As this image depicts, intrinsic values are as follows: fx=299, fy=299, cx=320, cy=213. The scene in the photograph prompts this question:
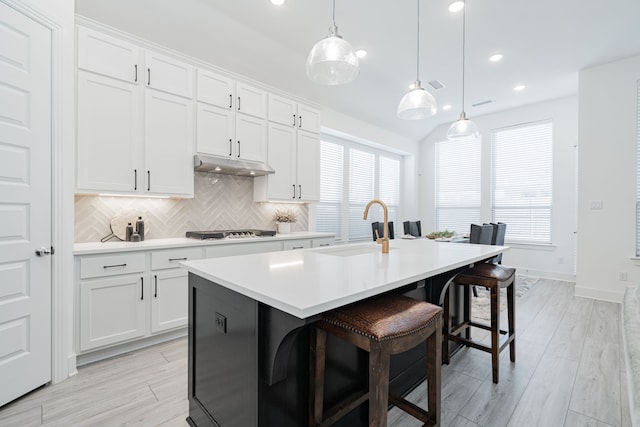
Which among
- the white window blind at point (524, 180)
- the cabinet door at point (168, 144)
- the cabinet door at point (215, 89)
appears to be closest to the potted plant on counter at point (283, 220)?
the cabinet door at point (168, 144)

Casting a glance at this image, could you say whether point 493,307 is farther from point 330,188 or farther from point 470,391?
point 330,188

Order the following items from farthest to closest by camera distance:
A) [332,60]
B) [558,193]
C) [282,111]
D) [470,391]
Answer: [558,193] < [282,111] < [470,391] < [332,60]

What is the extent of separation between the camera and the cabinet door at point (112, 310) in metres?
2.32

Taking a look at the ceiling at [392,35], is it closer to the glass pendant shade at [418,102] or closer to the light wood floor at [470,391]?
the glass pendant shade at [418,102]

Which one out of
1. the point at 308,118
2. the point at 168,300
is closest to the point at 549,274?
the point at 308,118

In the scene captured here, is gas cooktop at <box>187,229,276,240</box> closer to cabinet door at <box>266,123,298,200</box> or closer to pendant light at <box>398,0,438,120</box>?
cabinet door at <box>266,123,298,200</box>

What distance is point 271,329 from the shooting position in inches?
45.9

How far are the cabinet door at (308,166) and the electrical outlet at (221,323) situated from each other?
292 centimetres

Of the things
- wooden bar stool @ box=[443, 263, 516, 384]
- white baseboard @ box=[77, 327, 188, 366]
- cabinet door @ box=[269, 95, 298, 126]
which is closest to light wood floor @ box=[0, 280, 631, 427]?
white baseboard @ box=[77, 327, 188, 366]

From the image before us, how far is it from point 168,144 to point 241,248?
1.29 m

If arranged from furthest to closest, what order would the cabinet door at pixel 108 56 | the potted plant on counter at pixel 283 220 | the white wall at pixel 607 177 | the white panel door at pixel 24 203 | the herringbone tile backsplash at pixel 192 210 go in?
the potted plant on counter at pixel 283 220 → the white wall at pixel 607 177 → the herringbone tile backsplash at pixel 192 210 → the cabinet door at pixel 108 56 → the white panel door at pixel 24 203

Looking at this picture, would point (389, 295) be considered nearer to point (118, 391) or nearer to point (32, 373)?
point (118, 391)

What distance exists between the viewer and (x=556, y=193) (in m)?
5.52

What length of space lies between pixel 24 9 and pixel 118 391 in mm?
2600
